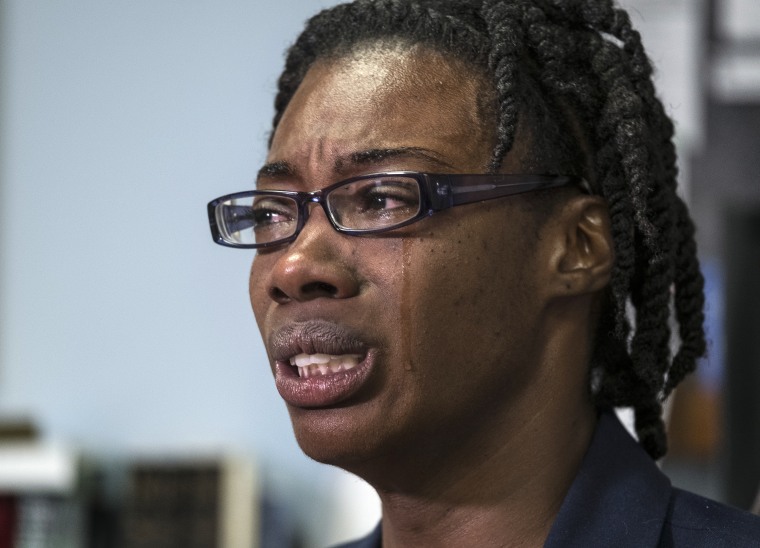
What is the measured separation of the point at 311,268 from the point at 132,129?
1.52 metres

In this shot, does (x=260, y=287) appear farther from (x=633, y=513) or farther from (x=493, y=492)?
(x=633, y=513)

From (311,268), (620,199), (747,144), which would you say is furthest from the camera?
(747,144)

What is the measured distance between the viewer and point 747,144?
89.8 inches

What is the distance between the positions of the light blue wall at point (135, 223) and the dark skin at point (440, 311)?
1223 mm

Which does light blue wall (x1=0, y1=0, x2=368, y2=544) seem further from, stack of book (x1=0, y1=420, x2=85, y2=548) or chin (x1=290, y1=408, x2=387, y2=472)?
chin (x1=290, y1=408, x2=387, y2=472)

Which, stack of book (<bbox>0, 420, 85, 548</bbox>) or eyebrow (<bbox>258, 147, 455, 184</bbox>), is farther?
stack of book (<bbox>0, 420, 85, 548</bbox>)

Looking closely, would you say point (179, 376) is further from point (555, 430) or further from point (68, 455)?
point (555, 430)

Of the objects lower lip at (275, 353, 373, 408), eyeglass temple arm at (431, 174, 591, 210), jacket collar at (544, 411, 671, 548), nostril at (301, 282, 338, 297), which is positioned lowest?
jacket collar at (544, 411, 671, 548)

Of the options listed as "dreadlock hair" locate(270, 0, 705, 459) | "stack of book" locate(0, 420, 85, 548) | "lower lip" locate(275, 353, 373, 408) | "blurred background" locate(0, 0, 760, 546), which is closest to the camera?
"lower lip" locate(275, 353, 373, 408)

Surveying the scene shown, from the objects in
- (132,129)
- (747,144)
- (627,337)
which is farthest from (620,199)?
(132,129)

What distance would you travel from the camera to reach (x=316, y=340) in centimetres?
96

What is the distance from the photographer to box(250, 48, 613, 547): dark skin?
0.96m

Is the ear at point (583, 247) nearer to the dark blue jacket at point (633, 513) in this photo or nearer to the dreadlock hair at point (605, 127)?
the dreadlock hair at point (605, 127)

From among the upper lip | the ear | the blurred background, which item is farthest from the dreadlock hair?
the blurred background
